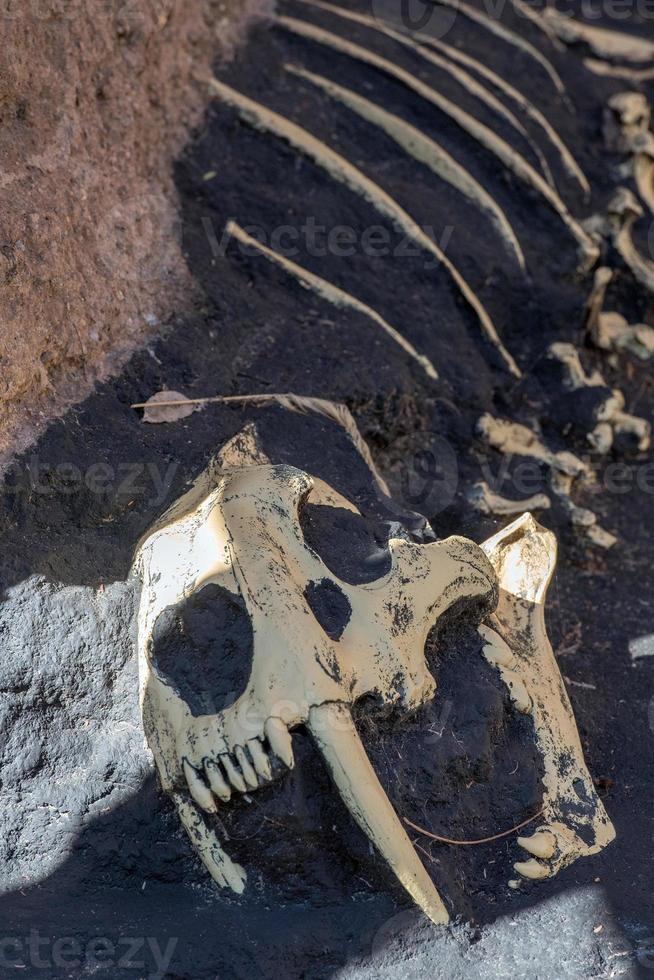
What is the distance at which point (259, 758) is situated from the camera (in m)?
1.93

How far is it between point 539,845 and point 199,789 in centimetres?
70

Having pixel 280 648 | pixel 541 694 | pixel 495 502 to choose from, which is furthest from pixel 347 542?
pixel 495 502

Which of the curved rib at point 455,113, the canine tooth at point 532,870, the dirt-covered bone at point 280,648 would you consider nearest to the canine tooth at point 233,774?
the dirt-covered bone at point 280,648

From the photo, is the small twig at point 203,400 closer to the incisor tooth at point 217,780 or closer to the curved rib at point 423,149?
the incisor tooth at point 217,780

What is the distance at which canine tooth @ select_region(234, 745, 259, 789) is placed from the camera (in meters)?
1.94

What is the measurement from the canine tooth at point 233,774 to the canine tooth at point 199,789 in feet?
0.20

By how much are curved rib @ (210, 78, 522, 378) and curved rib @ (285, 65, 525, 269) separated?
0.75ft

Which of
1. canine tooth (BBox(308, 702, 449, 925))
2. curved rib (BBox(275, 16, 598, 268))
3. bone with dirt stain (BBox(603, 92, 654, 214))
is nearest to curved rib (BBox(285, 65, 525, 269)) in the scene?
curved rib (BBox(275, 16, 598, 268))

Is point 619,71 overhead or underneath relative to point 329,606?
overhead

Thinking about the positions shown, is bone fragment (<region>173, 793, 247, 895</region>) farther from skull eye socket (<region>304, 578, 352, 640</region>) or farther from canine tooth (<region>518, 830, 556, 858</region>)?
canine tooth (<region>518, 830, 556, 858</region>)

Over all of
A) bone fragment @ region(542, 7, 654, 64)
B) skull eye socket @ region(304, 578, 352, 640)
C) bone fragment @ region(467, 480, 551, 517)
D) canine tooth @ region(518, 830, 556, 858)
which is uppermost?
bone fragment @ region(542, 7, 654, 64)

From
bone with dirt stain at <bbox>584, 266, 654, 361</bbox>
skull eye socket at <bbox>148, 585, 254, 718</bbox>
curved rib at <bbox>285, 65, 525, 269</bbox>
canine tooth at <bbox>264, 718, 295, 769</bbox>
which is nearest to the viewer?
canine tooth at <bbox>264, 718, 295, 769</bbox>

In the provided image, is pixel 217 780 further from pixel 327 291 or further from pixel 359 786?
pixel 327 291

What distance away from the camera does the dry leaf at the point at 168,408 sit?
261 centimetres
